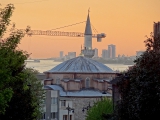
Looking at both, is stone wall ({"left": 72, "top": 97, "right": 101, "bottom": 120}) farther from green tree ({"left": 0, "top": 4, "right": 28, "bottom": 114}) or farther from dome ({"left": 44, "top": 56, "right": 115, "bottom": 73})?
green tree ({"left": 0, "top": 4, "right": 28, "bottom": 114})

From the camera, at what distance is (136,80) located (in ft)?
90.9

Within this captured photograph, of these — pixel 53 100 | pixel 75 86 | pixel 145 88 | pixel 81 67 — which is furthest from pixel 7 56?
pixel 81 67

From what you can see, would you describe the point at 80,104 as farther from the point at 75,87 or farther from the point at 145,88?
the point at 145,88

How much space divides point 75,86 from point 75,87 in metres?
0.19

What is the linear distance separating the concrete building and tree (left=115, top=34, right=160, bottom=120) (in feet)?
193

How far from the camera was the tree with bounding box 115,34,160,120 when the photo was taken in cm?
2673

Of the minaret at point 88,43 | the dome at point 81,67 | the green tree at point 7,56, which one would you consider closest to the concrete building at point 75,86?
the dome at point 81,67

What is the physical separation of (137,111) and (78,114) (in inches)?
2673

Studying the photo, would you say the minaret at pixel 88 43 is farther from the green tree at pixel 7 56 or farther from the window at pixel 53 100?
the green tree at pixel 7 56

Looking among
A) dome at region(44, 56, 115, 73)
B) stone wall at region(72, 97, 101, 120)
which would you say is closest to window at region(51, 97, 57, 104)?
stone wall at region(72, 97, 101, 120)

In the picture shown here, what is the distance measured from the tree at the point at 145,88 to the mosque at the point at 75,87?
2317 inches

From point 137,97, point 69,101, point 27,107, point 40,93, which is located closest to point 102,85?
point 69,101

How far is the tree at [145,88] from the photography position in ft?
87.7

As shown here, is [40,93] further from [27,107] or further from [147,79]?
[147,79]
